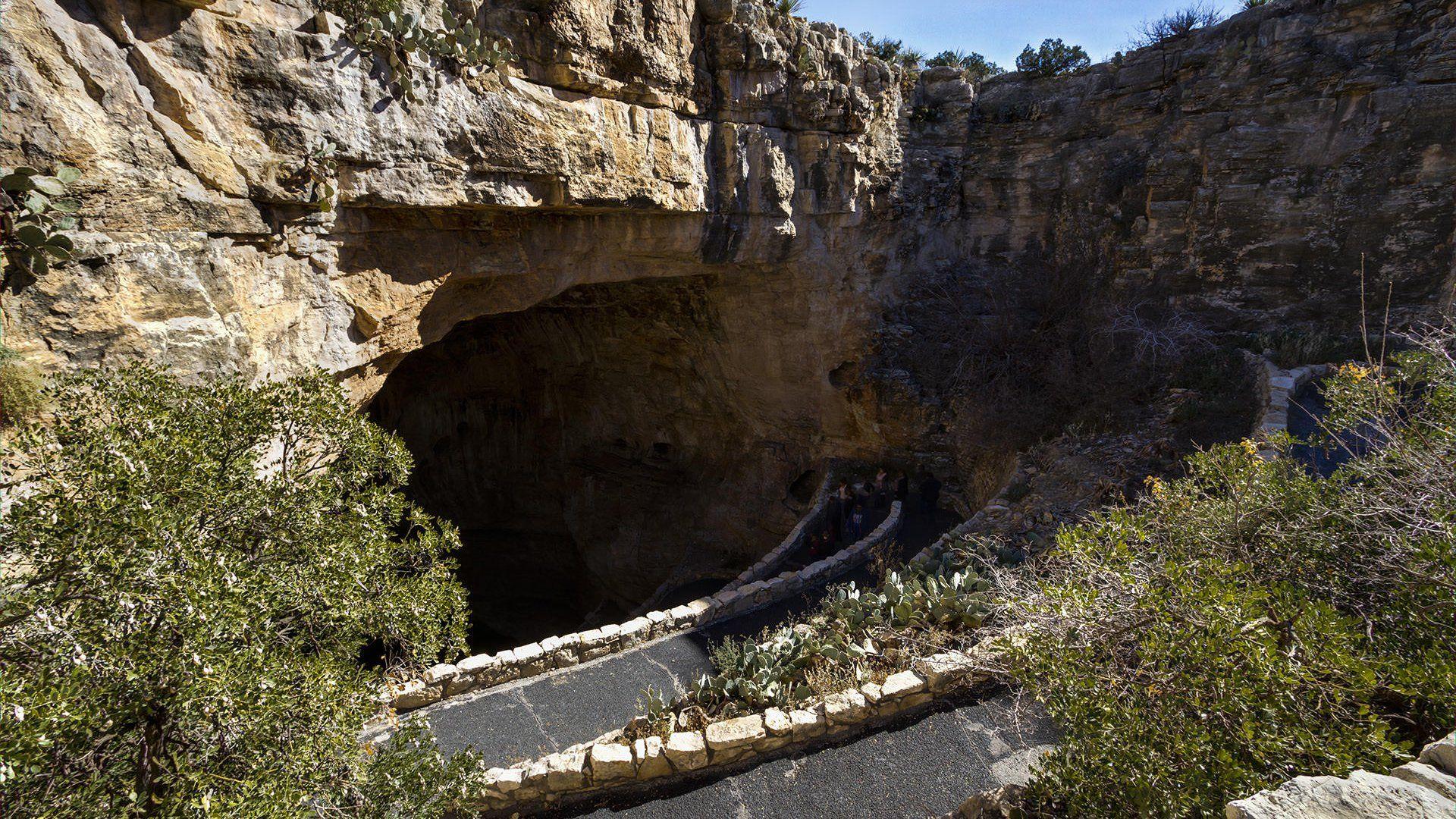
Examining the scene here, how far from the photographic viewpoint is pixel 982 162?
13.4m

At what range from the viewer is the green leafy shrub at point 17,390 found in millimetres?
4191

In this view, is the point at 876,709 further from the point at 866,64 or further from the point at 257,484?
the point at 866,64

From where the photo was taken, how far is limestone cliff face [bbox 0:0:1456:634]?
5.22 m

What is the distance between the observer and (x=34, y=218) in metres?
4.37

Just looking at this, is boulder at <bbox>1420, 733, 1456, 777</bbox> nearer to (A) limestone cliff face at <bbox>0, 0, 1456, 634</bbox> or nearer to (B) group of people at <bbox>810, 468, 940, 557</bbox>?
(A) limestone cliff face at <bbox>0, 0, 1456, 634</bbox>

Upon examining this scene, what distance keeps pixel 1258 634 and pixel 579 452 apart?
1504cm

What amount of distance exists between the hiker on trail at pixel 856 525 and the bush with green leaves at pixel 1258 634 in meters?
6.76

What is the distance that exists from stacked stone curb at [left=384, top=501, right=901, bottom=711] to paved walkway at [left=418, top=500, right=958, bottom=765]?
0.32 feet

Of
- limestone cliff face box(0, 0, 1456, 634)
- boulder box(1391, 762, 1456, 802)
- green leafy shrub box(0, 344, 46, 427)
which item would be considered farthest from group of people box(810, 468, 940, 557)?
green leafy shrub box(0, 344, 46, 427)

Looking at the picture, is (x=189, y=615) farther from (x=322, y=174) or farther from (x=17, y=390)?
(x=322, y=174)

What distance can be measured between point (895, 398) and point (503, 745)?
889 cm

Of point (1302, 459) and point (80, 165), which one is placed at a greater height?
point (80, 165)

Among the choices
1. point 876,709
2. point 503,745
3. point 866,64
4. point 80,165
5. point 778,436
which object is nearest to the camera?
point 80,165

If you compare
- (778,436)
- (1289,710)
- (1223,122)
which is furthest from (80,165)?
(1223,122)
